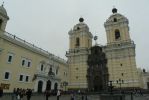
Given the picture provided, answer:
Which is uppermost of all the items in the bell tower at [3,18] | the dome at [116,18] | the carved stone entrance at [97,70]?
the dome at [116,18]

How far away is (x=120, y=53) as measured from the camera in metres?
41.3

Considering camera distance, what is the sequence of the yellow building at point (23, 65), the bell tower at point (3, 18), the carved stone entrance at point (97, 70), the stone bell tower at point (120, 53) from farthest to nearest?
the carved stone entrance at point (97, 70) < the stone bell tower at point (120, 53) < the bell tower at point (3, 18) < the yellow building at point (23, 65)

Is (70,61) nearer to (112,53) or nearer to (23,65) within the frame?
(112,53)

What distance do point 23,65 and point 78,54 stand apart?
1968cm

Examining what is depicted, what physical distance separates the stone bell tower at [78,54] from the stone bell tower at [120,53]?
6.90 m

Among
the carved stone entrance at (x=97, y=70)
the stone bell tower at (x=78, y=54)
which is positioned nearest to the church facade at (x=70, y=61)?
the stone bell tower at (x=78, y=54)

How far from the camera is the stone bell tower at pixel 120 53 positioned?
38.5 meters

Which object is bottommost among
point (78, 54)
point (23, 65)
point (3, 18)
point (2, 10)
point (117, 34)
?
point (23, 65)

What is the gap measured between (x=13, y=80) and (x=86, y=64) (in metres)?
22.4

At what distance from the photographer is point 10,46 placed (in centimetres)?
2898

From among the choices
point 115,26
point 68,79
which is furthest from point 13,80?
point 115,26

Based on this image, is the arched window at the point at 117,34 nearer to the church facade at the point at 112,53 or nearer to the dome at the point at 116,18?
the church facade at the point at 112,53

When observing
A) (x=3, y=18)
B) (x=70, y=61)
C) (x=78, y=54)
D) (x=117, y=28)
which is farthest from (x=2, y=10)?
(x=117, y=28)

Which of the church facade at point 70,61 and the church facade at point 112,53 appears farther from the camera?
the church facade at point 112,53
